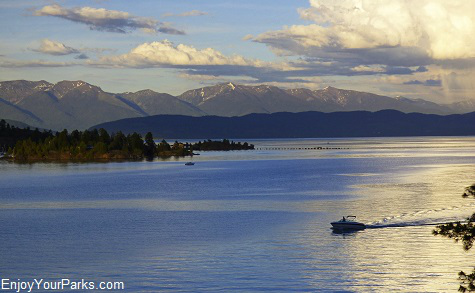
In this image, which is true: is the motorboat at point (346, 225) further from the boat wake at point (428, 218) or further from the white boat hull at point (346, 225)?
the boat wake at point (428, 218)

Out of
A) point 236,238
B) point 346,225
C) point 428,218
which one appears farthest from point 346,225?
point 428,218

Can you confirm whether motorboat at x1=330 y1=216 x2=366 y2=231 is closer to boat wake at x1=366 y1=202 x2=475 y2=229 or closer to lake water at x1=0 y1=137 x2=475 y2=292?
lake water at x1=0 y1=137 x2=475 y2=292

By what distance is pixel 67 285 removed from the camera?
137 feet

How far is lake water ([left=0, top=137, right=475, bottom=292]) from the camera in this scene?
43188 mm

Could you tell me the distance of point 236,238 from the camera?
188 feet

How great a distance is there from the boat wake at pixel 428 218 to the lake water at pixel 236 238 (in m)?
0.10

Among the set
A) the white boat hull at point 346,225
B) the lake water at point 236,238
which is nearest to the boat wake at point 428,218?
the lake water at point 236,238

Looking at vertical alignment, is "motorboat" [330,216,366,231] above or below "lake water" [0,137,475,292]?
above

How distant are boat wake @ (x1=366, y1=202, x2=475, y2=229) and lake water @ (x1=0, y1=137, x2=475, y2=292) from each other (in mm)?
96

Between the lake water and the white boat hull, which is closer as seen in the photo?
the lake water

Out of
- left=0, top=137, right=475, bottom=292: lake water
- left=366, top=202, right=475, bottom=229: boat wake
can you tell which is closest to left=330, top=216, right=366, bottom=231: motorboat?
left=0, top=137, right=475, bottom=292: lake water

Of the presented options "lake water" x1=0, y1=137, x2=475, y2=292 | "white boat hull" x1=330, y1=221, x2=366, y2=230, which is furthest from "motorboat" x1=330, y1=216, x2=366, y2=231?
"lake water" x1=0, y1=137, x2=475, y2=292

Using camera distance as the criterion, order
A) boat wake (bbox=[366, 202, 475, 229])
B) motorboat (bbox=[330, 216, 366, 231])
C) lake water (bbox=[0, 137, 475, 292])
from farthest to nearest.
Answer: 1. boat wake (bbox=[366, 202, 475, 229])
2. motorboat (bbox=[330, 216, 366, 231])
3. lake water (bbox=[0, 137, 475, 292])

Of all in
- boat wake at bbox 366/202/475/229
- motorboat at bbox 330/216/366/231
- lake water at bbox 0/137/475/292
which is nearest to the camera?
lake water at bbox 0/137/475/292
